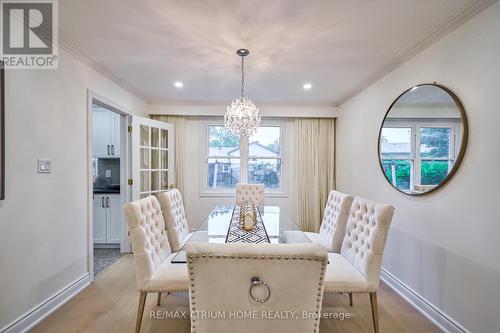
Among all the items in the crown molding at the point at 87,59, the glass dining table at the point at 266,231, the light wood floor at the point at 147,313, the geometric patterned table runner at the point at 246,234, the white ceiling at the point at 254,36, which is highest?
the white ceiling at the point at 254,36

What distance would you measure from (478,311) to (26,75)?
3786 mm

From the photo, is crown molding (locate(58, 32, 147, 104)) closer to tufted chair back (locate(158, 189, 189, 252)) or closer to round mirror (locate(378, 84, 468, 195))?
tufted chair back (locate(158, 189, 189, 252))

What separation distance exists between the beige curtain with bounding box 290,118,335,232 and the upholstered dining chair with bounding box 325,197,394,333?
2.36 meters

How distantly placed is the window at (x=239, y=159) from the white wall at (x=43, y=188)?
7.23 feet

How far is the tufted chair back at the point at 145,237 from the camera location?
168cm

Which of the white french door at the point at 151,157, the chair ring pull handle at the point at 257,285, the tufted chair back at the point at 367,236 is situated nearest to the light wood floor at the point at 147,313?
the tufted chair back at the point at 367,236

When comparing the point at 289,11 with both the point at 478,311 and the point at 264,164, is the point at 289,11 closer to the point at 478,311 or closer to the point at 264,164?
the point at 478,311

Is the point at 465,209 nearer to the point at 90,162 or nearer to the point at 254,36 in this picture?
the point at 254,36

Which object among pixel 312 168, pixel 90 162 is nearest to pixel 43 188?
pixel 90 162

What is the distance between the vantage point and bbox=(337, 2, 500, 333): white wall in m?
1.61

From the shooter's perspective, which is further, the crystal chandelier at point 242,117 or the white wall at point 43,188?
the crystal chandelier at point 242,117

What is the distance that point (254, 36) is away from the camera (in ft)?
6.86

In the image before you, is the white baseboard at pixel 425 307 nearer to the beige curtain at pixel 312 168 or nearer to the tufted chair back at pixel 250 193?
the beige curtain at pixel 312 168

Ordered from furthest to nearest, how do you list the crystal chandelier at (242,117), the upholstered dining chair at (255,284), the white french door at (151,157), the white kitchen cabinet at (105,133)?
the white kitchen cabinet at (105,133)
the white french door at (151,157)
the crystal chandelier at (242,117)
the upholstered dining chair at (255,284)
